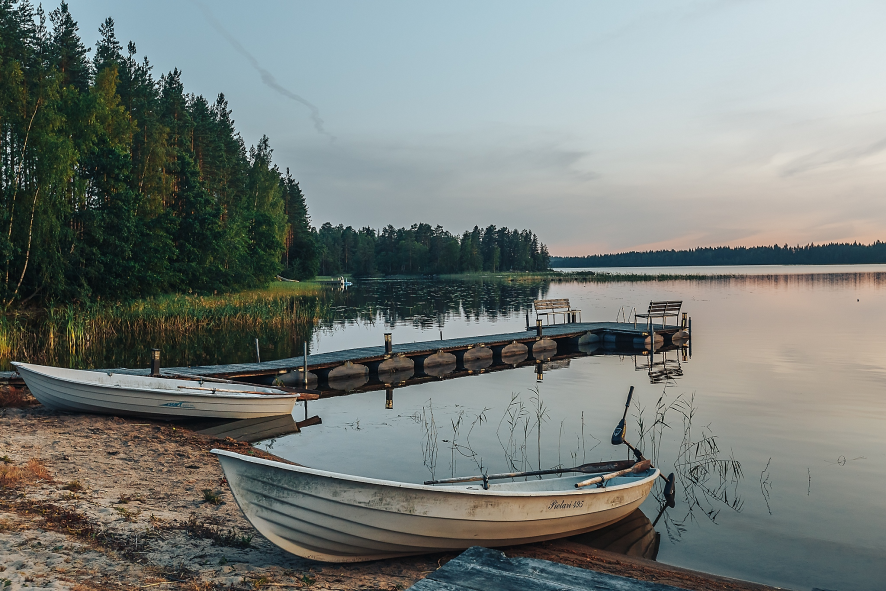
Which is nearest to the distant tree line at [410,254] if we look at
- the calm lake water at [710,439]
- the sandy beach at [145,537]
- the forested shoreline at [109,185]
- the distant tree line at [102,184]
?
the forested shoreline at [109,185]

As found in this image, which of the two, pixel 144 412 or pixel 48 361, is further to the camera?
pixel 48 361

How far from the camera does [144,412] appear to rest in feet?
40.2

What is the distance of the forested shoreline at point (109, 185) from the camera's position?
25.8m

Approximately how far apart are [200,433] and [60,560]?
7.75m

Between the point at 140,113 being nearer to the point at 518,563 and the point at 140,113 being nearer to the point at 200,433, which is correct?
the point at 200,433

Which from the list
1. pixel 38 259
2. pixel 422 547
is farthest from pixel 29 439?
pixel 38 259

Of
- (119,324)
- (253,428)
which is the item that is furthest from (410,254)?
(253,428)

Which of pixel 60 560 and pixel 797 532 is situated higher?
pixel 60 560

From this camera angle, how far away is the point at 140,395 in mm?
11977

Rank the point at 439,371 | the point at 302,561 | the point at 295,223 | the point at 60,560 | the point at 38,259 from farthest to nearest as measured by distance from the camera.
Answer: the point at 295,223
the point at 38,259
the point at 439,371
the point at 302,561
the point at 60,560

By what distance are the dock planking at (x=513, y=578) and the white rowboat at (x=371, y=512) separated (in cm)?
157

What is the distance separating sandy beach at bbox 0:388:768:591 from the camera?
202 inches

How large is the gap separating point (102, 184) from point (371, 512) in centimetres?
3277

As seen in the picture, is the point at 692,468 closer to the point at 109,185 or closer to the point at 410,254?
the point at 109,185
